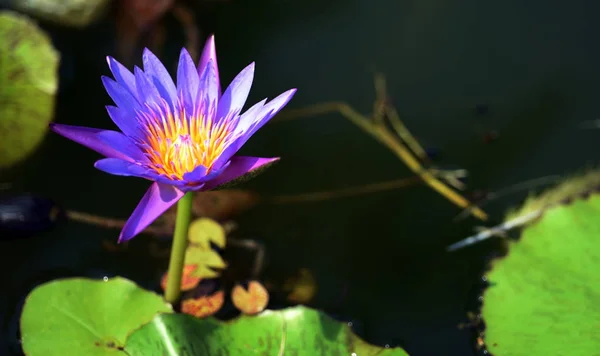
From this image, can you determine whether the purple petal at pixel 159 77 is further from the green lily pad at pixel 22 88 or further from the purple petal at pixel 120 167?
the green lily pad at pixel 22 88

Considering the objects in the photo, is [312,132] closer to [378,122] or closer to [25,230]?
[378,122]

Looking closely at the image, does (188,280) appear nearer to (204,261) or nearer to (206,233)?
(204,261)

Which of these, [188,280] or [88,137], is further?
[188,280]

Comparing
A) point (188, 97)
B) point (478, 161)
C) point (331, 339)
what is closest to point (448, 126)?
point (478, 161)

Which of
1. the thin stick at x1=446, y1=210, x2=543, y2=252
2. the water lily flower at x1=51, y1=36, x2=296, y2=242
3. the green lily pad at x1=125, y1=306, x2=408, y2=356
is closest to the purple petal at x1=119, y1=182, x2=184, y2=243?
the water lily flower at x1=51, y1=36, x2=296, y2=242

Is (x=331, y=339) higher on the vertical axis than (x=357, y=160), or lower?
lower

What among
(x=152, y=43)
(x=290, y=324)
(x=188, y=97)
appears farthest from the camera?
(x=152, y=43)

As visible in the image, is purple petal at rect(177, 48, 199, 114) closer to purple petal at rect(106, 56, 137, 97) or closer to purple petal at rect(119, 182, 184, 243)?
purple petal at rect(106, 56, 137, 97)

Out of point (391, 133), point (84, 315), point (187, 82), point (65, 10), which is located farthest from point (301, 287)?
point (65, 10)
